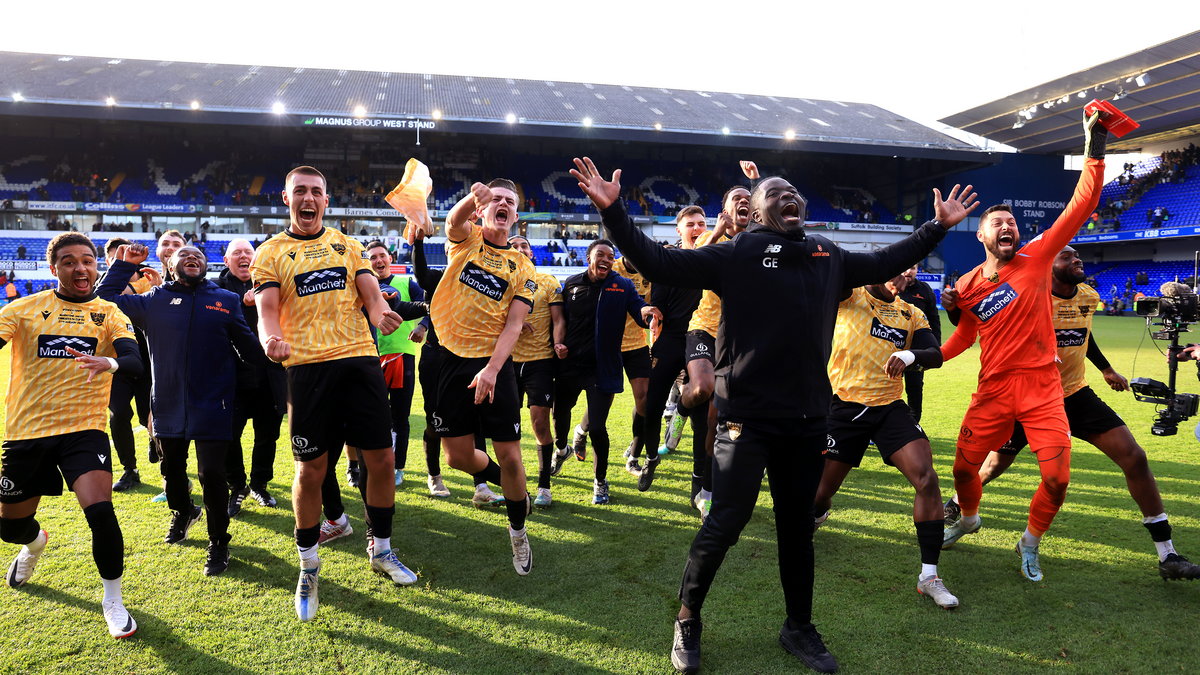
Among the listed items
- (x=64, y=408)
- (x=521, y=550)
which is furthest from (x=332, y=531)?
(x=64, y=408)

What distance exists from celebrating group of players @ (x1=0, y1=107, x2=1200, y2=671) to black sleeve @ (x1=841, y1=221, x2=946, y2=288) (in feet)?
0.05

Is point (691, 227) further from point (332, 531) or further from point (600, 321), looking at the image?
point (332, 531)

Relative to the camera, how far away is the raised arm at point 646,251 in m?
2.93

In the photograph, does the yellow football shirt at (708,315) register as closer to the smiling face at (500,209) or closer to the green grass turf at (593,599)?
the green grass turf at (593,599)

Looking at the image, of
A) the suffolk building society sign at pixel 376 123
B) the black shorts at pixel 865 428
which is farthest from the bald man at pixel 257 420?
the suffolk building society sign at pixel 376 123

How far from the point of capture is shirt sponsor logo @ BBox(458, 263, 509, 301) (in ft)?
15.1

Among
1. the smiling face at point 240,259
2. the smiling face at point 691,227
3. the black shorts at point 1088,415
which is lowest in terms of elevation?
the black shorts at point 1088,415

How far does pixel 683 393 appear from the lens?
5480 millimetres

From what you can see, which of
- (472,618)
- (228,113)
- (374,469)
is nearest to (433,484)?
(374,469)

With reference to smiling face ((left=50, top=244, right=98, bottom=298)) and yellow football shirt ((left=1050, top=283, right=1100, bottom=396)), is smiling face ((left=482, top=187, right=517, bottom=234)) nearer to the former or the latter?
smiling face ((left=50, top=244, right=98, bottom=298))

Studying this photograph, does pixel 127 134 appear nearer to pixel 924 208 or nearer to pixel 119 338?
pixel 119 338

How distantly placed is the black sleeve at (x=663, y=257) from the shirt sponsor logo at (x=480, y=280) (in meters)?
1.73

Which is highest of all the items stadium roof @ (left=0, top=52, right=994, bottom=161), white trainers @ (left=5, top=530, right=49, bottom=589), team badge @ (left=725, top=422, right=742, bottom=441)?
stadium roof @ (left=0, top=52, right=994, bottom=161)

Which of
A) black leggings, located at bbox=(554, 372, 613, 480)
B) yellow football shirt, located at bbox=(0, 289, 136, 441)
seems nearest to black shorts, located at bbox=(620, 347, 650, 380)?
black leggings, located at bbox=(554, 372, 613, 480)
